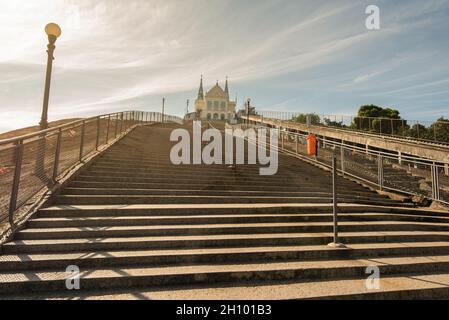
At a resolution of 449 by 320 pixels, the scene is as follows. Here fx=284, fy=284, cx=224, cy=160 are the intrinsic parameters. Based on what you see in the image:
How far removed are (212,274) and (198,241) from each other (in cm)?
101

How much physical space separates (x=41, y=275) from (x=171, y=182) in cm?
483

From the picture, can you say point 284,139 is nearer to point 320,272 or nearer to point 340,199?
point 340,199

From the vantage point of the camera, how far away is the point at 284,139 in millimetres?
16594

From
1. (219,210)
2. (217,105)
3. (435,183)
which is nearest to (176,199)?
(219,210)

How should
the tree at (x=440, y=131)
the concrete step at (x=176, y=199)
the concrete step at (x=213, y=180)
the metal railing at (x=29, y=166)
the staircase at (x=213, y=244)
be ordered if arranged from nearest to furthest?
the staircase at (x=213, y=244) < the metal railing at (x=29, y=166) < the concrete step at (x=176, y=199) < the concrete step at (x=213, y=180) < the tree at (x=440, y=131)

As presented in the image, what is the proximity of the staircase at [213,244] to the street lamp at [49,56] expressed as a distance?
1.78 m

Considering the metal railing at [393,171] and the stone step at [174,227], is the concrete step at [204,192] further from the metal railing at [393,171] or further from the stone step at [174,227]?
the stone step at [174,227]

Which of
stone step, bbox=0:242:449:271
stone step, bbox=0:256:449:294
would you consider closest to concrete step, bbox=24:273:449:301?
stone step, bbox=0:256:449:294

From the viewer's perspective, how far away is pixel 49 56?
8031 millimetres

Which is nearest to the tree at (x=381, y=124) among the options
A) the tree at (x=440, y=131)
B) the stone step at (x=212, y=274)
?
the tree at (x=440, y=131)

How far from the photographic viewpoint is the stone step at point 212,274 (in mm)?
3985

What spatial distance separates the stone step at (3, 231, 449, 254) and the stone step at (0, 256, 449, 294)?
2.03 feet
